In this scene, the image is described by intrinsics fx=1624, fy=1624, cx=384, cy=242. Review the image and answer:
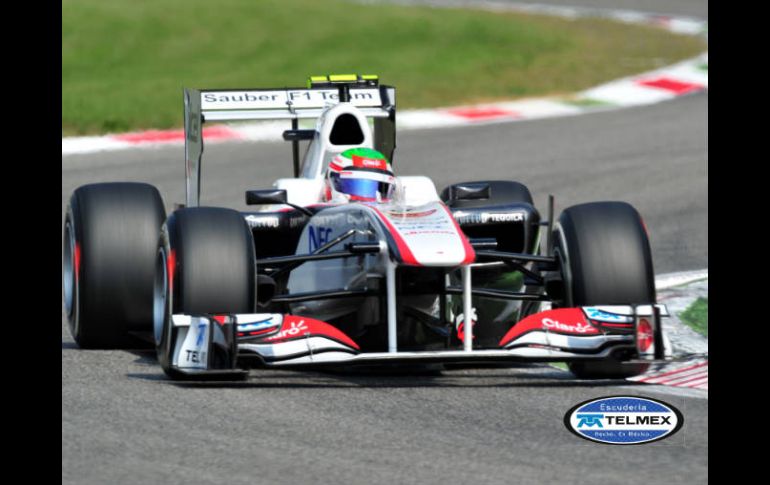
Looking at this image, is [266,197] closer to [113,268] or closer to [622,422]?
[113,268]

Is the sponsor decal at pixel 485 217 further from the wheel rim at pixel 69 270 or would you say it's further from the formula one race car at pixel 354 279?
the wheel rim at pixel 69 270

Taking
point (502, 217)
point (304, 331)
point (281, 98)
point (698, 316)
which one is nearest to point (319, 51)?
point (281, 98)

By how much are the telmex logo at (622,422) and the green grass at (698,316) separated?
3046 mm

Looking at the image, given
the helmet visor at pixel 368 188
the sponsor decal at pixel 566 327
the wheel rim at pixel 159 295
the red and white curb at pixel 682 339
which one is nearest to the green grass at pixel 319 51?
the red and white curb at pixel 682 339

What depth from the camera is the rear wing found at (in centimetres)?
1007

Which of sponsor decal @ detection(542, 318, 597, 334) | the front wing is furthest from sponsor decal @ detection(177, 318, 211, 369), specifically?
sponsor decal @ detection(542, 318, 597, 334)

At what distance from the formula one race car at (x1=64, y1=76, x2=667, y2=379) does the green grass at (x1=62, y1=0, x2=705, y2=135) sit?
33.5 feet

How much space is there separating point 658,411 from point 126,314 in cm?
336

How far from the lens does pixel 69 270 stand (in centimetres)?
963

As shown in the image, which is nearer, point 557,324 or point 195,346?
point 195,346

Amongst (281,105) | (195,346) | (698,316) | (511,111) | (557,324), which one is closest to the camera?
(195,346)

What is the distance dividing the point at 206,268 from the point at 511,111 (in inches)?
502
